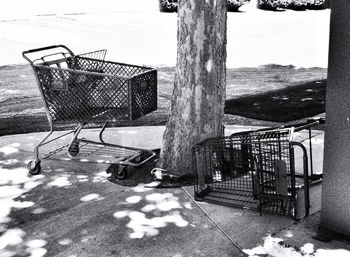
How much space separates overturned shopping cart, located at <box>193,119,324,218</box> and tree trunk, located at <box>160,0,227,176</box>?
31 centimetres

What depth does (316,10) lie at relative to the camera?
24.2 metres

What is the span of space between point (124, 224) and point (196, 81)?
1578 mm

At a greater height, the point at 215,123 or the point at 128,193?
the point at 215,123

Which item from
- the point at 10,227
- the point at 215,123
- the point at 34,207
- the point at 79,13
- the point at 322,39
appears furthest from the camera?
the point at 79,13

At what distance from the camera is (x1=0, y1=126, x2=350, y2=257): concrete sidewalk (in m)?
4.24

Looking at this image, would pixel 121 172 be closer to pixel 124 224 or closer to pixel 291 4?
pixel 124 224

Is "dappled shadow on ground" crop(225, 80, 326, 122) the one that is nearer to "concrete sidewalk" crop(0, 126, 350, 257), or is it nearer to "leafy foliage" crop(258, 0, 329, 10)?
"concrete sidewalk" crop(0, 126, 350, 257)

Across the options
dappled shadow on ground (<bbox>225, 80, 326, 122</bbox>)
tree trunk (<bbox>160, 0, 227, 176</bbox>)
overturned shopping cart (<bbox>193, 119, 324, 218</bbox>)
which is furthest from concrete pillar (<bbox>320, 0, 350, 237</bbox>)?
dappled shadow on ground (<bbox>225, 80, 326, 122</bbox>)

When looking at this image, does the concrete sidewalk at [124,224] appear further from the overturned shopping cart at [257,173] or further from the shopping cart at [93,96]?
the shopping cart at [93,96]

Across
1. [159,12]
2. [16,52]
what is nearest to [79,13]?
[159,12]

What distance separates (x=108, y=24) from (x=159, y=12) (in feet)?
14.4

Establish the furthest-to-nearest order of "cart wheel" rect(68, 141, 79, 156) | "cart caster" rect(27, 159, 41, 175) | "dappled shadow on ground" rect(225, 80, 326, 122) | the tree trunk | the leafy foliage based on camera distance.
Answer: the leafy foliage → "dappled shadow on ground" rect(225, 80, 326, 122) → "cart wheel" rect(68, 141, 79, 156) → "cart caster" rect(27, 159, 41, 175) → the tree trunk

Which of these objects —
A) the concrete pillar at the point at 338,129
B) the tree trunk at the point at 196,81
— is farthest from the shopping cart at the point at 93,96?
the concrete pillar at the point at 338,129

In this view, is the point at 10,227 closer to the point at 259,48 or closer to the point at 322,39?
the point at 259,48
